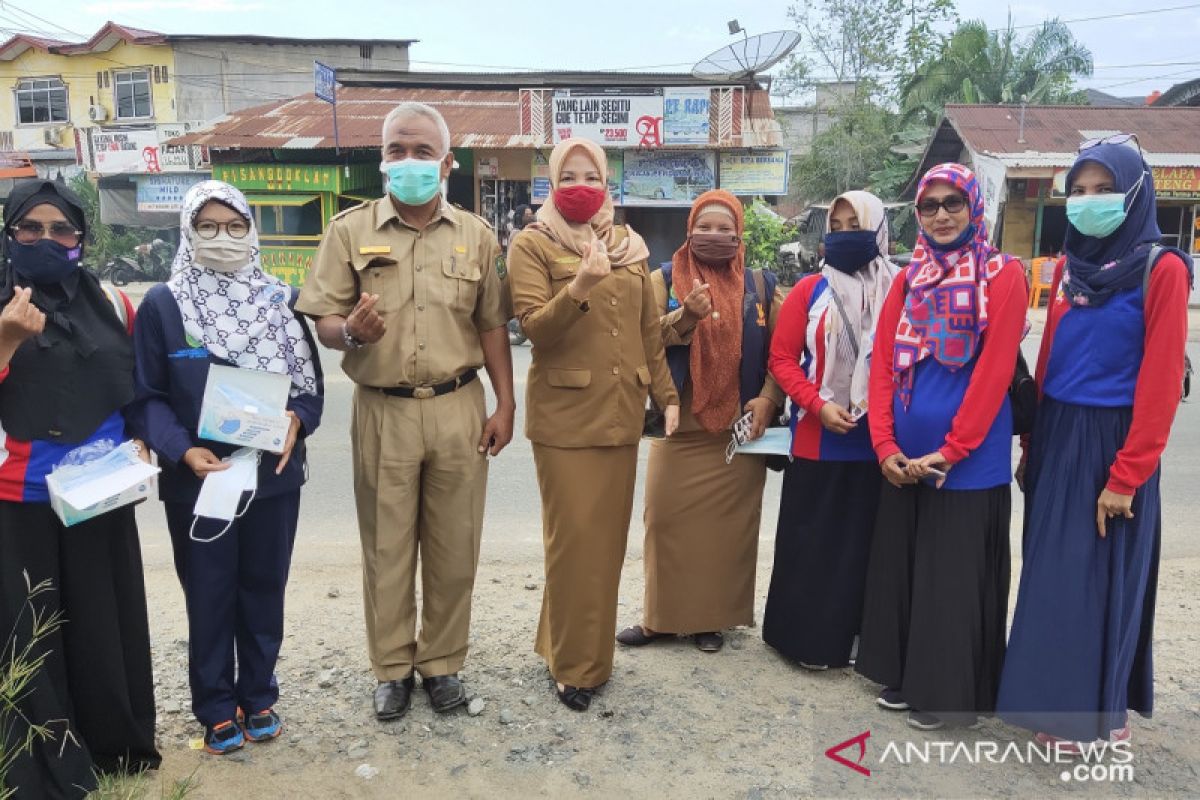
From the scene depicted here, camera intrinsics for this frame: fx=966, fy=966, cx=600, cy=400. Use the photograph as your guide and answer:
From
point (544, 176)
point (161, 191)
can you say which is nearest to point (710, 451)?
point (544, 176)

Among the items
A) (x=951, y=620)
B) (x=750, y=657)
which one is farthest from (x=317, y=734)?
(x=951, y=620)

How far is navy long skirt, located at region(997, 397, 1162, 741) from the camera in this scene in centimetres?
288

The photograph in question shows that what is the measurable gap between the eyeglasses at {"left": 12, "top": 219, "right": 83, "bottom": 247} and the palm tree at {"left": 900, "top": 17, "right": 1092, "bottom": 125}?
23.6 m

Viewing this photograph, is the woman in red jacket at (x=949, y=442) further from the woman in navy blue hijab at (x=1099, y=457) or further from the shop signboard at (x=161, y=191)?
the shop signboard at (x=161, y=191)

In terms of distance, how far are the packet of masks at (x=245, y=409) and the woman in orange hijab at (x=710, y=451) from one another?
140 cm

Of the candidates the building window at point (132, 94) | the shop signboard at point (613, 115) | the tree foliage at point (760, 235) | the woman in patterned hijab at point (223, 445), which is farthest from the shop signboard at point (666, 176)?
the building window at point (132, 94)

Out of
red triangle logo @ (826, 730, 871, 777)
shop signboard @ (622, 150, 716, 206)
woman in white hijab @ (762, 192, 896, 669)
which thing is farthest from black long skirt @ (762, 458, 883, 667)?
shop signboard @ (622, 150, 716, 206)

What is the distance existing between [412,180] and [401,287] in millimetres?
337

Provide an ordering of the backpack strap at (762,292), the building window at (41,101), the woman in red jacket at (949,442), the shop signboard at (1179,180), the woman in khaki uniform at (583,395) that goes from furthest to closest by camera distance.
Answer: the building window at (41,101) → the shop signboard at (1179,180) → the backpack strap at (762,292) → the woman in khaki uniform at (583,395) → the woman in red jacket at (949,442)

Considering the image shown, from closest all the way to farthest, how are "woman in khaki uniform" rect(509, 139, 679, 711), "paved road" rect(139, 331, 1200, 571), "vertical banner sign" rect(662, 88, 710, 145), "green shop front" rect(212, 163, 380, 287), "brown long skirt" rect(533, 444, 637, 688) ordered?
"woman in khaki uniform" rect(509, 139, 679, 711) → "brown long skirt" rect(533, 444, 637, 688) → "paved road" rect(139, 331, 1200, 571) → "vertical banner sign" rect(662, 88, 710, 145) → "green shop front" rect(212, 163, 380, 287)

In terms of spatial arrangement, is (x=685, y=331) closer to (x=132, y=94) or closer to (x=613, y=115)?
(x=613, y=115)

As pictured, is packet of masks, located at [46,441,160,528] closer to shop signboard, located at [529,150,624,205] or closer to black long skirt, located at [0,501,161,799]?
black long skirt, located at [0,501,161,799]

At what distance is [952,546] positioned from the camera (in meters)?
A: 3.07

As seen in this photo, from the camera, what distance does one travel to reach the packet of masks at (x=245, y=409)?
2732 millimetres
